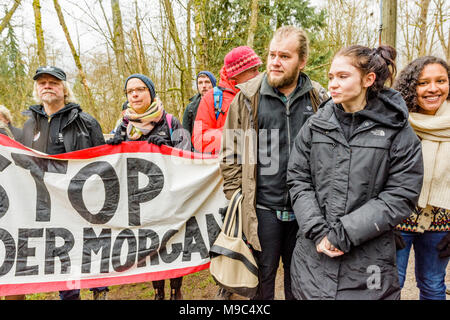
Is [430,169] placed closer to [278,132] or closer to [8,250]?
[278,132]

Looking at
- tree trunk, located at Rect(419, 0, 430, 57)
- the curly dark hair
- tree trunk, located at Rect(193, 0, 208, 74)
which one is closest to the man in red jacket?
the curly dark hair

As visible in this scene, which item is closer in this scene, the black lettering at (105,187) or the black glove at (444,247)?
the black glove at (444,247)

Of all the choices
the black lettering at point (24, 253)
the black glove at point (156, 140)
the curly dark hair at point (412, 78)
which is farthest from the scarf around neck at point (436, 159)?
the black lettering at point (24, 253)

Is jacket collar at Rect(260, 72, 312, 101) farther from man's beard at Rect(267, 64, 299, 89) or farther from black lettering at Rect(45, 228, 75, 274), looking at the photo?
black lettering at Rect(45, 228, 75, 274)

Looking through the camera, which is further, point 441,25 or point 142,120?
point 441,25

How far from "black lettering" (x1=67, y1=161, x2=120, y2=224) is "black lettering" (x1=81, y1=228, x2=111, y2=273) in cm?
12

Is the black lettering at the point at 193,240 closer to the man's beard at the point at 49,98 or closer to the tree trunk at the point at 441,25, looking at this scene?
the man's beard at the point at 49,98

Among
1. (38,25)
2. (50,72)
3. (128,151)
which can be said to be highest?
(38,25)

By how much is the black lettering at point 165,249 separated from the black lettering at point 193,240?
0.27 feet

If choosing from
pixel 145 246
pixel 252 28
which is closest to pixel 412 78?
pixel 145 246

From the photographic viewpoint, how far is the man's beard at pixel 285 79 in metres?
2.22

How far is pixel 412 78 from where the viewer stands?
2.31m

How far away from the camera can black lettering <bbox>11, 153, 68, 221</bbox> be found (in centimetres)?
278

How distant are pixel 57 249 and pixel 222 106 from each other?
218 centimetres
